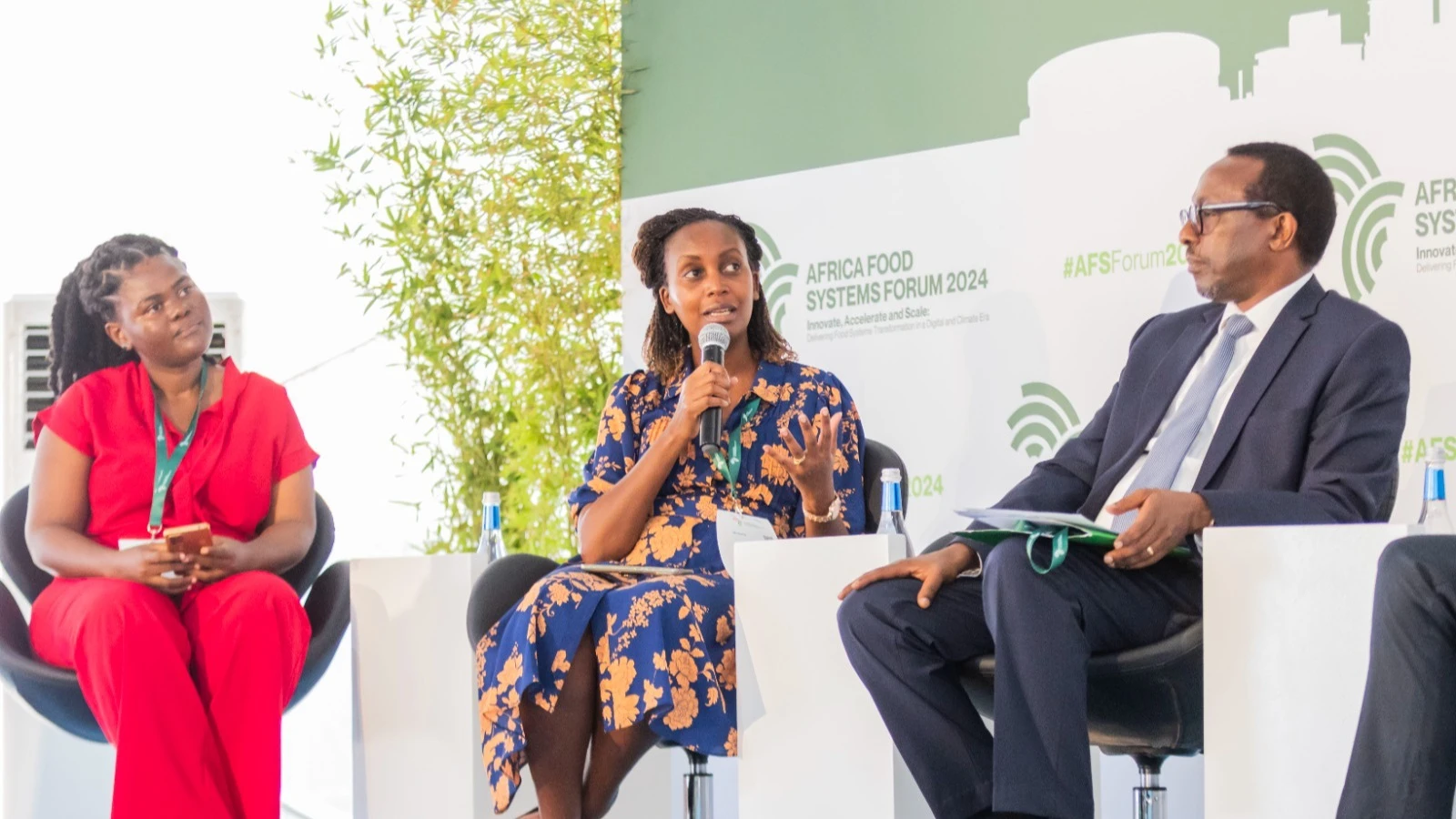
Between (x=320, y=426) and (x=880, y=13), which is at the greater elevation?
(x=880, y=13)

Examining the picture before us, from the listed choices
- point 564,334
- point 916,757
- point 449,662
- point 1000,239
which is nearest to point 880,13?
point 1000,239

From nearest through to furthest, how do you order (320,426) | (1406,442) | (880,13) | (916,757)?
(916,757) → (1406,442) → (880,13) → (320,426)

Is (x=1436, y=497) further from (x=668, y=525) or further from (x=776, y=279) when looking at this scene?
(x=776, y=279)

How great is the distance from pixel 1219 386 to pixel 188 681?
A: 2.22 metres

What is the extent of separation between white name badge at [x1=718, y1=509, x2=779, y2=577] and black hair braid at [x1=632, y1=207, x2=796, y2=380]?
490 millimetres

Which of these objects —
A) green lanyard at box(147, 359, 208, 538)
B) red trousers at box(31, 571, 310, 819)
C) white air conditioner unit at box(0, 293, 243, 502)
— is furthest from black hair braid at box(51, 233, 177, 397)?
white air conditioner unit at box(0, 293, 243, 502)

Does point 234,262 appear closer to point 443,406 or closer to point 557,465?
point 443,406

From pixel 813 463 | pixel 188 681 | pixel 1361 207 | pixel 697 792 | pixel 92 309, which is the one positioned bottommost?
pixel 697 792

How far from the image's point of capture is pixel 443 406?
5469 millimetres

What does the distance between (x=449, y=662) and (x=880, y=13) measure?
2298 mm

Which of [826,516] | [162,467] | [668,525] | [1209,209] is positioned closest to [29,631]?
[162,467]

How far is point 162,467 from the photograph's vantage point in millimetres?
3799

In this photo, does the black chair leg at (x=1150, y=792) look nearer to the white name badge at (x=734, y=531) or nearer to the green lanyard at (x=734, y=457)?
the white name badge at (x=734, y=531)

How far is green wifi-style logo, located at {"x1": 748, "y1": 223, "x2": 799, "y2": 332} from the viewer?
4.85 m
